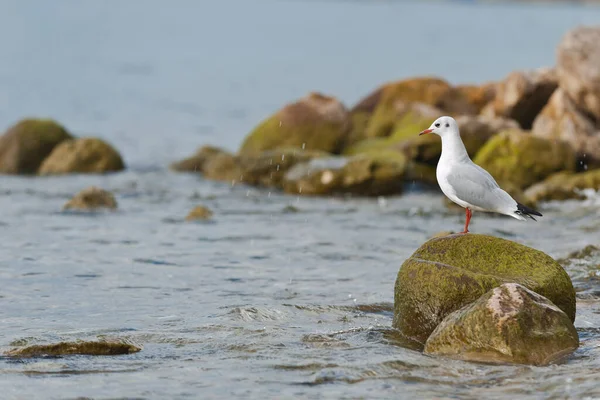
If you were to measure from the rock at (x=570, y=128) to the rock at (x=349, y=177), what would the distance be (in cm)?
356

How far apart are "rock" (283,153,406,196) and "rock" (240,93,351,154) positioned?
2.33 meters

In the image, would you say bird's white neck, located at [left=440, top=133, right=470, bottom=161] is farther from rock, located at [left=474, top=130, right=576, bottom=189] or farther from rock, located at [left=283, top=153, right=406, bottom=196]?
rock, located at [left=474, top=130, right=576, bottom=189]

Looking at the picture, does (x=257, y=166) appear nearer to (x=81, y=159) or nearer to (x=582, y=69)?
(x=81, y=159)

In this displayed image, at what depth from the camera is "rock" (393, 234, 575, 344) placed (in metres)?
10.5

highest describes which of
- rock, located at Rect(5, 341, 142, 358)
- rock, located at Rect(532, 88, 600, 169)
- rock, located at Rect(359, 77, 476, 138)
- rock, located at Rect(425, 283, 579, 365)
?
rock, located at Rect(359, 77, 476, 138)

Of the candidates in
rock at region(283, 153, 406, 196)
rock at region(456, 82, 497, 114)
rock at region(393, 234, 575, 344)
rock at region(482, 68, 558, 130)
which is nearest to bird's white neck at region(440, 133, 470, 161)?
rock at region(393, 234, 575, 344)

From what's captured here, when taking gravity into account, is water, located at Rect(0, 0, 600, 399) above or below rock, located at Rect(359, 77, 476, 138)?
below

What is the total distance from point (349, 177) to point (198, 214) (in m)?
4.08

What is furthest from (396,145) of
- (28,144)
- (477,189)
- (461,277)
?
(461,277)

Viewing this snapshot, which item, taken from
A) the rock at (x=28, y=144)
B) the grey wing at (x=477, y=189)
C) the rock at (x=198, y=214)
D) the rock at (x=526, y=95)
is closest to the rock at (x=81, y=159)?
the rock at (x=28, y=144)

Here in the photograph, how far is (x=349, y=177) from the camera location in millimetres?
22484

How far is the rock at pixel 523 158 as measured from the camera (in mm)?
22484

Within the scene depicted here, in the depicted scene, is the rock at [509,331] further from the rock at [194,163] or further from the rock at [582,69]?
the rock at [194,163]

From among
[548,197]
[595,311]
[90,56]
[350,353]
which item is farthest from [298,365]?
[90,56]
